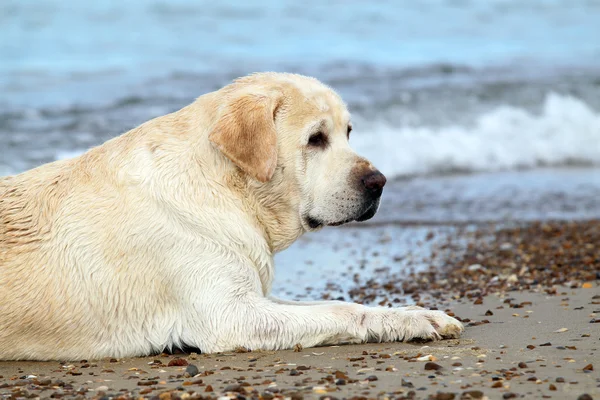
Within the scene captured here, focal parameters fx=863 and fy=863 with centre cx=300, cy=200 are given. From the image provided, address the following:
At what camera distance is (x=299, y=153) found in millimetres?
5094

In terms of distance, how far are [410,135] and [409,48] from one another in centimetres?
1132

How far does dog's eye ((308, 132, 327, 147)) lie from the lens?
202 inches

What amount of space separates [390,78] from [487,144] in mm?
5392

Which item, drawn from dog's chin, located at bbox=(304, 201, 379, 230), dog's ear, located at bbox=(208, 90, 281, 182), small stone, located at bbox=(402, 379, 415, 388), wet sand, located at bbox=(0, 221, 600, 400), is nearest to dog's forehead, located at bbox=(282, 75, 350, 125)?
dog's ear, located at bbox=(208, 90, 281, 182)

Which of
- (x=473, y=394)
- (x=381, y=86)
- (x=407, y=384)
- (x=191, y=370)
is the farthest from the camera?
(x=381, y=86)

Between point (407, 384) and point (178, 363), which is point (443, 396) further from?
point (178, 363)

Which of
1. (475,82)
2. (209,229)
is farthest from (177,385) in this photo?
(475,82)

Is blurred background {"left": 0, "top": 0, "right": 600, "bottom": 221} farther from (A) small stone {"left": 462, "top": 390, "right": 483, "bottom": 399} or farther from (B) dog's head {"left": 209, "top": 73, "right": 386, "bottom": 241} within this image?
(A) small stone {"left": 462, "top": 390, "right": 483, "bottom": 399}

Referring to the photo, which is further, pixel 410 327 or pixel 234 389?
pixel 410 327

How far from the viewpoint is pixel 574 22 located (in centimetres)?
2975

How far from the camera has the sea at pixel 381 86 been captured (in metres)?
11.0

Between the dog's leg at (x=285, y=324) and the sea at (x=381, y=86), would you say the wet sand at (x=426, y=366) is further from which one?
the sea at (x=381, y=86)

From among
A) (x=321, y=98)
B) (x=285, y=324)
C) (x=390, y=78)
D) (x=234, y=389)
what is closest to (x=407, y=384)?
(x=234, y=389)

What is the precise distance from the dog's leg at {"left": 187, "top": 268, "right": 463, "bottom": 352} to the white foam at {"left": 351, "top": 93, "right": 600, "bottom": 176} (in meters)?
8.93
